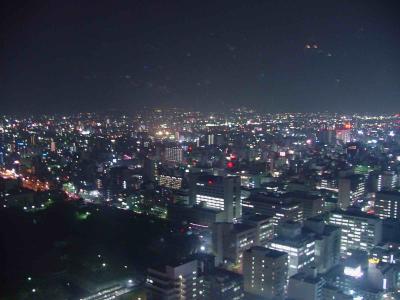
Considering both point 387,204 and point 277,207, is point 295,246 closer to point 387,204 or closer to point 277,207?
point 277,207

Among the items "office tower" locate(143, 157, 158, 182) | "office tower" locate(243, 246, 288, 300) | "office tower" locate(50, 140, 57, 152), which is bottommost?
"office tower" locate(243, 246, 288, 300)

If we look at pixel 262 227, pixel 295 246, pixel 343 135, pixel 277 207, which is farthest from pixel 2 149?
pixel 343 135

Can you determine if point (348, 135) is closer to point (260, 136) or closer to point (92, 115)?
point (260, 136)

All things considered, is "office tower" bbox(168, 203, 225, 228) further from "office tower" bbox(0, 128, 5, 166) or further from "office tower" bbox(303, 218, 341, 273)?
"office tower" bbox(0, 128, 5, 166)

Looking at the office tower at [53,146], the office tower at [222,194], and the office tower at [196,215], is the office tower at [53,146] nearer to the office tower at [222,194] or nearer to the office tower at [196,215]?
the office tower at [222,194]

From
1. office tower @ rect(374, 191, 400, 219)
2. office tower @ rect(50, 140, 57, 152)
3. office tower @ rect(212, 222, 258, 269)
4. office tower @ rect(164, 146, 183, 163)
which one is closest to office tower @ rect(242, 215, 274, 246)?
office tower @ rect(212, 222, 258, 269)

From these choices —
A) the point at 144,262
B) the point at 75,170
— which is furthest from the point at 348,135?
the point at 144,262
